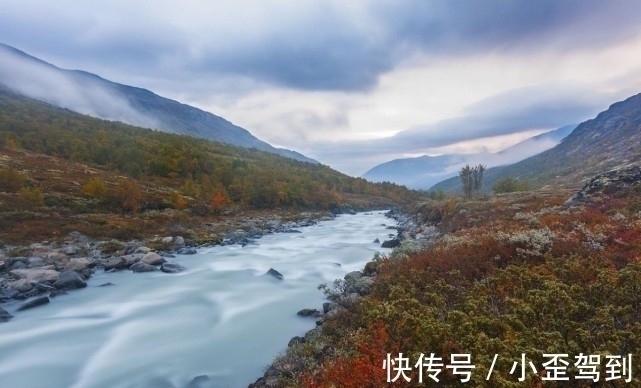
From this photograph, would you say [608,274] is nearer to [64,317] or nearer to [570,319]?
[570,319]

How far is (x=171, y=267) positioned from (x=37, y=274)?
7541mm

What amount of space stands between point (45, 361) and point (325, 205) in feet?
250

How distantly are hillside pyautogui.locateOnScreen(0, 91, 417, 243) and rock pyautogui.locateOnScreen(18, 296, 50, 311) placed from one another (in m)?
14.5

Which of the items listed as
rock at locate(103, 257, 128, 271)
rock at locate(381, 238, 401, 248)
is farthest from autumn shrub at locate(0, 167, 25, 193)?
rock at locate(381, 238, 401, 248)

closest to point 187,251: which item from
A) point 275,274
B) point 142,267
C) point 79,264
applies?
point 142,267

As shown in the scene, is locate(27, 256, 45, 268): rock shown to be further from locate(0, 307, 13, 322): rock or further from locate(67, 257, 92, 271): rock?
locate(0, 307, 13, 322): rock

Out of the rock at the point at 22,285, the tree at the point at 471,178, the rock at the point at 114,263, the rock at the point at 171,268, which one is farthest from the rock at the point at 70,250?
the tree at the point at 471,178

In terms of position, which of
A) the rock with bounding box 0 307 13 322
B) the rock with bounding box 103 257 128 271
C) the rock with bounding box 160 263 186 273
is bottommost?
the rock with bounding box 0 307 13 322

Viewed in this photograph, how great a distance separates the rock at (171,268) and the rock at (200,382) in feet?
50.1

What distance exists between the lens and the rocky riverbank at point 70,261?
20.5 meters

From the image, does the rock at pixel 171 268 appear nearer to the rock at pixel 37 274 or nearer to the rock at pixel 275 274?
the rock at pixel 37 274

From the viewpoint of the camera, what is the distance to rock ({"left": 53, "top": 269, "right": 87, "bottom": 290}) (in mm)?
21797

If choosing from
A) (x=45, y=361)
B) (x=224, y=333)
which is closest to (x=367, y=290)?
(x=224, y=333)

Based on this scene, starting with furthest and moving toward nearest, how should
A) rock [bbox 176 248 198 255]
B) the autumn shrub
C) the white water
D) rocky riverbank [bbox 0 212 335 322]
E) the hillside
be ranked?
the autumn shrub, the hillside, rock [bbox 176 248 198 255], rocky riverbank [bbox 0 212 335 322], the white water
